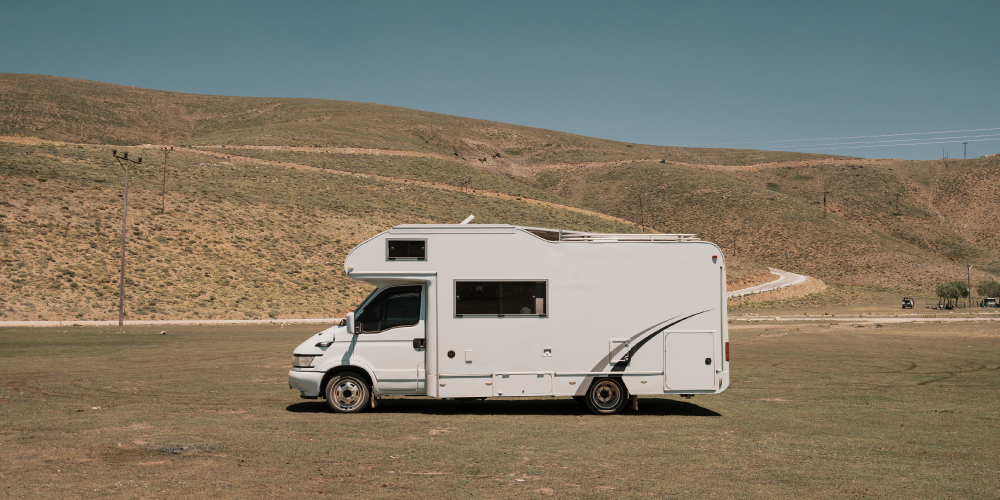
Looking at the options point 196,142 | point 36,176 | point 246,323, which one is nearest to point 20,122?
point 196,142

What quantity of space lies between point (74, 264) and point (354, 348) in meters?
39.6

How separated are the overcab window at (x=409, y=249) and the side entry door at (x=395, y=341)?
1.77 feet

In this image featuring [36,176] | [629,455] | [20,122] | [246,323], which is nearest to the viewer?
[629,455]

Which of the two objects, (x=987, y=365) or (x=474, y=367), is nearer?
(x=474, y=367)

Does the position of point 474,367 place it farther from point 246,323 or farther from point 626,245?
point 246,323

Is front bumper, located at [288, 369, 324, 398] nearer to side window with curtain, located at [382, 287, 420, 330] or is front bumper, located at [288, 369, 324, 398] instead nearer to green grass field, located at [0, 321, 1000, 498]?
green grass field, located at [0, 321, 1000, 498]

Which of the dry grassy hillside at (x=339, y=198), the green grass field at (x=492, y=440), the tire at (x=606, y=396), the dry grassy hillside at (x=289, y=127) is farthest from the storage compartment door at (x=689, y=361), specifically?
the dry grassy hillside at (x=289, y=127)

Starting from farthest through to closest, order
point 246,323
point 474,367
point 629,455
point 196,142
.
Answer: point 196,142 < point 246,323 < point 474,367 < point 629,455

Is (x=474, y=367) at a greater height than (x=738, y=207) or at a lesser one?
lesser

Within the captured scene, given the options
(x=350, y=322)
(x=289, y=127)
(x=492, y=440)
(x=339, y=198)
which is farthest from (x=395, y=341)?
(x=289, y=127)

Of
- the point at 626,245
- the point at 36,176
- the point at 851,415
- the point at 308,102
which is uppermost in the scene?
the point at 308,102

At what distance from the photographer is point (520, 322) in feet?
38.1

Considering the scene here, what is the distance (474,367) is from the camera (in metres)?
11.5

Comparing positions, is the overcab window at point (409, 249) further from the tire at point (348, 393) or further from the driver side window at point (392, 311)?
the tire at point (348, 393)
